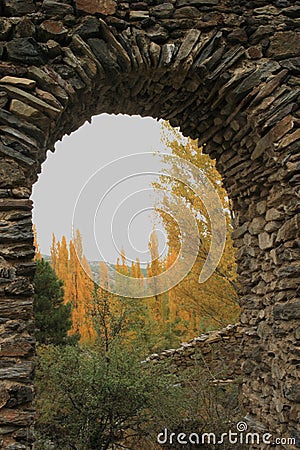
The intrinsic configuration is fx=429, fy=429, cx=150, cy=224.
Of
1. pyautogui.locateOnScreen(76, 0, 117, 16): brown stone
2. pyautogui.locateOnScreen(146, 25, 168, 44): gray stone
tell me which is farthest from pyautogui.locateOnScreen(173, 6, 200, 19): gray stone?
pyautogui.locateOnScreen(76, 0, 117, 16): brown stone

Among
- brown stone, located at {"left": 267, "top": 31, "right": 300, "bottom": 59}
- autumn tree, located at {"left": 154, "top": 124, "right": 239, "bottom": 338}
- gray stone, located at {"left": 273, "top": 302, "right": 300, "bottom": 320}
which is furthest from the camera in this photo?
autumn tree, located at {"left": 154, "top": 124, "right": 239, "bottom": 338}

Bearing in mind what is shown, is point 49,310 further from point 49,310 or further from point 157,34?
point 157,34

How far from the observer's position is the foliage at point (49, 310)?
21.9 ft

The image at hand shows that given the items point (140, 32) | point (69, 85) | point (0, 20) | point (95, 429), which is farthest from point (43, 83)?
point (95, 429)

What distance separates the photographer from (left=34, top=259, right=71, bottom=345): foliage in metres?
6.69

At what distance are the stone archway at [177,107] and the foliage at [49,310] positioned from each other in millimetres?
3928

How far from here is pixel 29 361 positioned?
2.30 m

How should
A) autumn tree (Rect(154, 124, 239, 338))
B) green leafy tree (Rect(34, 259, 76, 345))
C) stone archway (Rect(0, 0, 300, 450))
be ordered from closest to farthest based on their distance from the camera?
stone archway (Rect(0, 0, 300, 450)) < green leafy tree (Rect(34, 259, 76, 345)) < autumn tree (Rect(154, 124, 239, 338))

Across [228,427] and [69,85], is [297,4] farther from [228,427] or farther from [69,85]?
[228,427]

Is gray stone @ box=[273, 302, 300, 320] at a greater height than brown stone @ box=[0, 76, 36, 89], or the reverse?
brown stone @ box=[0, 76, 36, 89]

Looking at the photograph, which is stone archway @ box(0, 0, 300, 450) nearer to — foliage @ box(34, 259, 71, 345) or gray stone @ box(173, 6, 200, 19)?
gray stone @ box(173, 6, 200, 19)

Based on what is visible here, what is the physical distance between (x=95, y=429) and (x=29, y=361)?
248 centimetres

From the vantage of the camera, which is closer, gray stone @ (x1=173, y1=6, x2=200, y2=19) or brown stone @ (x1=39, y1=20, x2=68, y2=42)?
brown stone @ (x1=39, y1=20, x2=68, y2=42)

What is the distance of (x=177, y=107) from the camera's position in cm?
342
